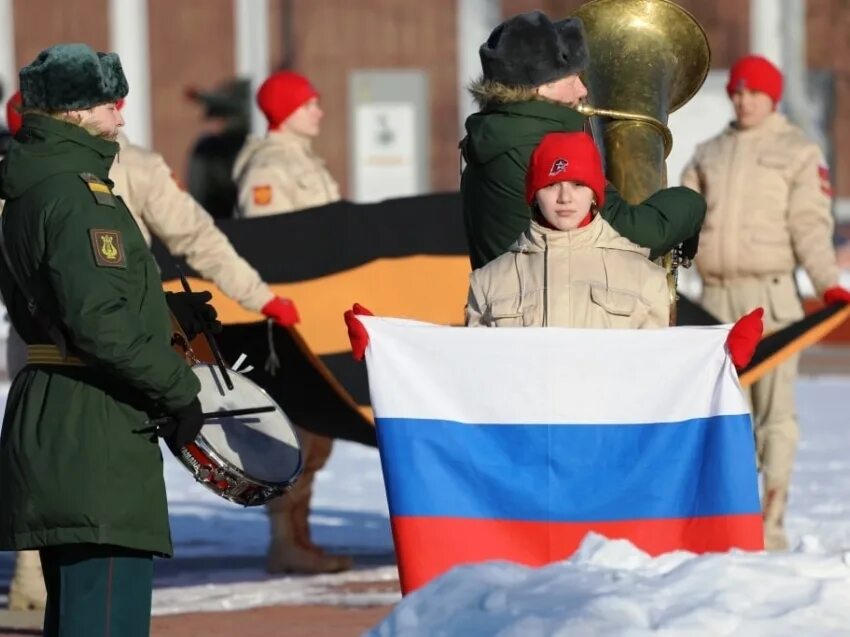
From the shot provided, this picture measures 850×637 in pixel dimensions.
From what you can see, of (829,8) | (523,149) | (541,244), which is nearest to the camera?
(541,244)

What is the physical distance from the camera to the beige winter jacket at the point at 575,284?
5.72m

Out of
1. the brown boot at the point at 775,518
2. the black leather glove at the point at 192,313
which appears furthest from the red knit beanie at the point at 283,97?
the black leather glove at the point at 192,313

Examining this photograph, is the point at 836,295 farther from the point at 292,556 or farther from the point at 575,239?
the point at 575,239

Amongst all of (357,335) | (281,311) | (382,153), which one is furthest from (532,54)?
(382,153)

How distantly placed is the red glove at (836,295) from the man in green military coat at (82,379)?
3997 mm

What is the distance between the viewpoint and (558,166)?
18.7 ft

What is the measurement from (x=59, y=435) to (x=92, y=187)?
21.2 inches

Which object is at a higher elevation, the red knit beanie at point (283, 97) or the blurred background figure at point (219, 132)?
the red knit beanie at point (283, 97)

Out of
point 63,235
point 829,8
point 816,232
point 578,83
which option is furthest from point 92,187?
point 829,8

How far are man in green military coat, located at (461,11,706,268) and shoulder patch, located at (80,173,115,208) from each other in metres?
1.29

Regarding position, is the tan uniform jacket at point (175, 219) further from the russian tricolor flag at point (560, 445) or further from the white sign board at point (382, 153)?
the white sign board at point (382, 153)

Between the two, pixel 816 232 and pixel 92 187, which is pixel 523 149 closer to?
pixel 92 187

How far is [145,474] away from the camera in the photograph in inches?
211

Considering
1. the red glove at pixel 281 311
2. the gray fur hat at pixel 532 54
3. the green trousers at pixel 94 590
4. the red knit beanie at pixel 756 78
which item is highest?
the gray fur hat at pixel 532 54
